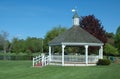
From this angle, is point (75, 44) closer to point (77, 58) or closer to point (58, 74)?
point (77, 58)

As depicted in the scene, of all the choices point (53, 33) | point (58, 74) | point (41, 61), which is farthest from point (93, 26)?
point (58, 74)

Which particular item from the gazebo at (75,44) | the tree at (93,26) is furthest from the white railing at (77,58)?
the tree at (93,26)

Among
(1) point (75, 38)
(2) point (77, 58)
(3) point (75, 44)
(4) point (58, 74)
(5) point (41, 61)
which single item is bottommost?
(4) point (58, 74)

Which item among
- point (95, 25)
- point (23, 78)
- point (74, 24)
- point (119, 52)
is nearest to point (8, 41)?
A: point (119, 52)

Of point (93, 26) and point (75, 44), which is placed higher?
point (93, 26)

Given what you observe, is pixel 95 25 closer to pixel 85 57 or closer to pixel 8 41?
pixel 85 57

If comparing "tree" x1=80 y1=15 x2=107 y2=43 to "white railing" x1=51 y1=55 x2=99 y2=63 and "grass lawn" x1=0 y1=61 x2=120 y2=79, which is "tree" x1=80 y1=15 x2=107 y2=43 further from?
"grass lawn" x1=0 y1=61 x2=120 y2=79

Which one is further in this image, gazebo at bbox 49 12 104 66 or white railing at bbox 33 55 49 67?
gazebo at bbox 49 12 104 66

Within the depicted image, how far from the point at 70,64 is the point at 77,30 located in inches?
234

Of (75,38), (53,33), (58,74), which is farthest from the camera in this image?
(53,33)

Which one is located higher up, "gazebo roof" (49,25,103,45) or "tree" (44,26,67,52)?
"tree" (44,26,67,52)

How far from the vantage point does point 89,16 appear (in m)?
64.2

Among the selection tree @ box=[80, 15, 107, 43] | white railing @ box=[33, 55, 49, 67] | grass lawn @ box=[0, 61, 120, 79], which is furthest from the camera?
tree @ box=[80, 15, 107, 43]

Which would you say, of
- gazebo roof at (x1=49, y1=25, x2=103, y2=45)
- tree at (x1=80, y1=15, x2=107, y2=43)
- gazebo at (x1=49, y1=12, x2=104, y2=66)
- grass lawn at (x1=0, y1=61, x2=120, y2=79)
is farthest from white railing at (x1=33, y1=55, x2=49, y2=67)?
tree at (x1=80, y1=15, x2=107, y2=43)
